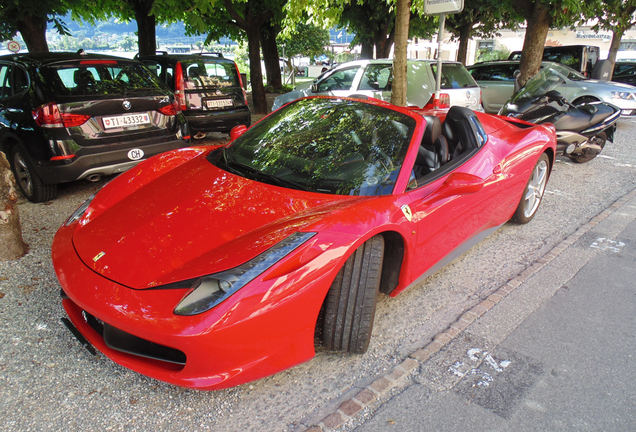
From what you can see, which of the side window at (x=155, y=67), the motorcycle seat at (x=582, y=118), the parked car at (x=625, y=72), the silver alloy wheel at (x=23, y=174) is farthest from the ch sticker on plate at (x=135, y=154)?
the parked car at (x=625, y=72)

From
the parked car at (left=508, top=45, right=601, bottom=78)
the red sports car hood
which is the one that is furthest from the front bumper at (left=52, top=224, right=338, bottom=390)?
the parked car at (left=508, top=45, right=601, bottom=78)

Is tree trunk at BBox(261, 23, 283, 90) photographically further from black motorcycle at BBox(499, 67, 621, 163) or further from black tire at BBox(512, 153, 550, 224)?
black tire at BBox(512, 153, 550, 224)

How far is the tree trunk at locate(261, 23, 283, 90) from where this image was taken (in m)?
15.9

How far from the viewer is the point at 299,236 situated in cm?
214

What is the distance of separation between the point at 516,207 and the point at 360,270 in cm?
238

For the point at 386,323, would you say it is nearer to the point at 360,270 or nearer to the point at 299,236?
the point at 360,270

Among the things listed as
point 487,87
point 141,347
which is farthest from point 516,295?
point 487,87

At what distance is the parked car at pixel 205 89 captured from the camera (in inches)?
298

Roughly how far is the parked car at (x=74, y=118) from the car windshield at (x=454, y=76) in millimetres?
5371

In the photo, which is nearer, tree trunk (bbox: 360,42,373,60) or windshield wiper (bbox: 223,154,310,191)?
windshield wiper (bbox: 223,154,310,191)

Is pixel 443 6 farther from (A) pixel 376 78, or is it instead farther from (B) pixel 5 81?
(B) pixel 5 81

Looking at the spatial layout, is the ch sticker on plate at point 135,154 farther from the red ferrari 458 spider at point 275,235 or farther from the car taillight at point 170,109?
the red ferrari 458 spider at point 275,235

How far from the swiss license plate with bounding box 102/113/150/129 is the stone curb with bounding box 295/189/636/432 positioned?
400cm

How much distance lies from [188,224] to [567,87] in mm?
10844
